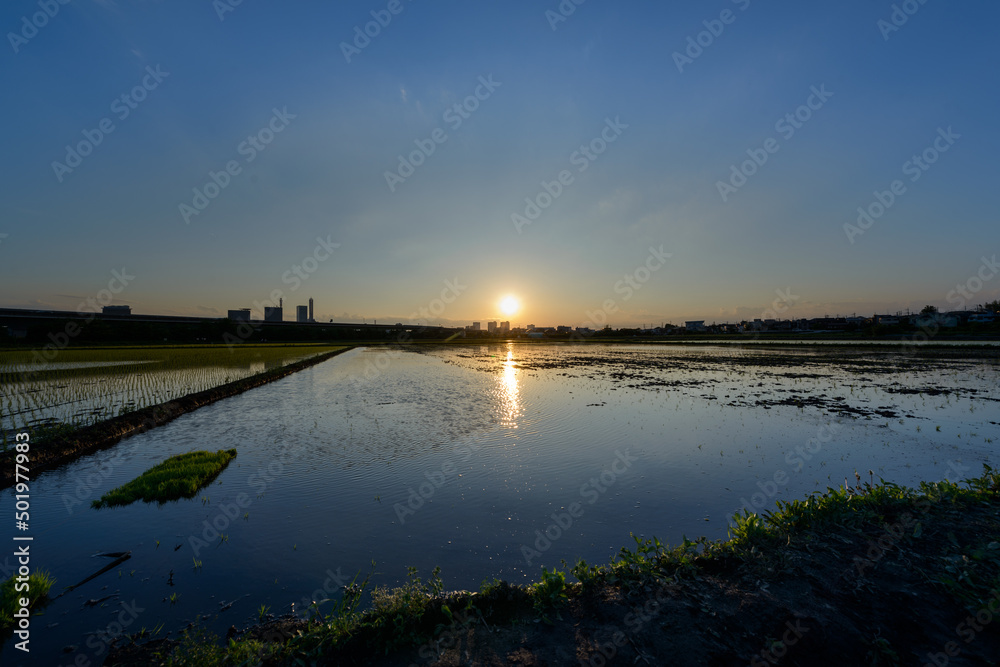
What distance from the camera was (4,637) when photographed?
162 inches

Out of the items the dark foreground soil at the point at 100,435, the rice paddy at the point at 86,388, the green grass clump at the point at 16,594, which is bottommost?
the green grass clump at the point at 16,594

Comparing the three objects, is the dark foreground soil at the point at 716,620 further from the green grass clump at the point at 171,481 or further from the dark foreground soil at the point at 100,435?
the dark foreground soil at the point at 100,435

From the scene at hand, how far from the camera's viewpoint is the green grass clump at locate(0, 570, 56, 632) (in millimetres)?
4224

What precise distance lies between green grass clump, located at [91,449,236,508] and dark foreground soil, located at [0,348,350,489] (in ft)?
8.54

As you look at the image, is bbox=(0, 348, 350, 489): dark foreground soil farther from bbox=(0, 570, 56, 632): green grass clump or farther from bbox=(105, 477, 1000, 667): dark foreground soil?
bbox=(105, 477, 1000, 667): dark foreground soil

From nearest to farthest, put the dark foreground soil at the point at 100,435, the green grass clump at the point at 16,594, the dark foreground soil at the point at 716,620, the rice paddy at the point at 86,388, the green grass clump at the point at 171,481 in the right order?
the dark foreground soil at the point at 716,620
the green grass clump at the point at 16,594
the green grass clump at the point at 171,481
the dark foreground soil at the point at 100,435
the rice paddy at the point at 86,388

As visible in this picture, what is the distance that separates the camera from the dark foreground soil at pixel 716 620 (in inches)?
134

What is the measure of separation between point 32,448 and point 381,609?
11.2m

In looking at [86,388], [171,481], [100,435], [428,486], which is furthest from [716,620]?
[86,388]

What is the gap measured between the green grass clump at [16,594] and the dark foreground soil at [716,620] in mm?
1499

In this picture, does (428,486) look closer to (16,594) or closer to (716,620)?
(16,594)

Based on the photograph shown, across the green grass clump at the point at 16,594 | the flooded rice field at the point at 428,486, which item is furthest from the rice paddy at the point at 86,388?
the green grass clump at the point at 16,594

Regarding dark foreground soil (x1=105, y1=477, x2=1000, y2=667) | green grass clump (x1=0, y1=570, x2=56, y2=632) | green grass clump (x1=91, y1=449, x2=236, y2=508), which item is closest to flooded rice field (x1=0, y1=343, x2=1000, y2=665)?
green grass clump (x1=0, y1=570, x2=56, y2=632)

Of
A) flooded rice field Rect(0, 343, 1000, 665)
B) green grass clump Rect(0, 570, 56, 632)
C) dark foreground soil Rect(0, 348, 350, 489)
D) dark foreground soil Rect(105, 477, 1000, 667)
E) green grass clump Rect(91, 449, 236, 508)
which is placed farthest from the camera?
dark foreground soil Rect(0, 348, 350, 489)
